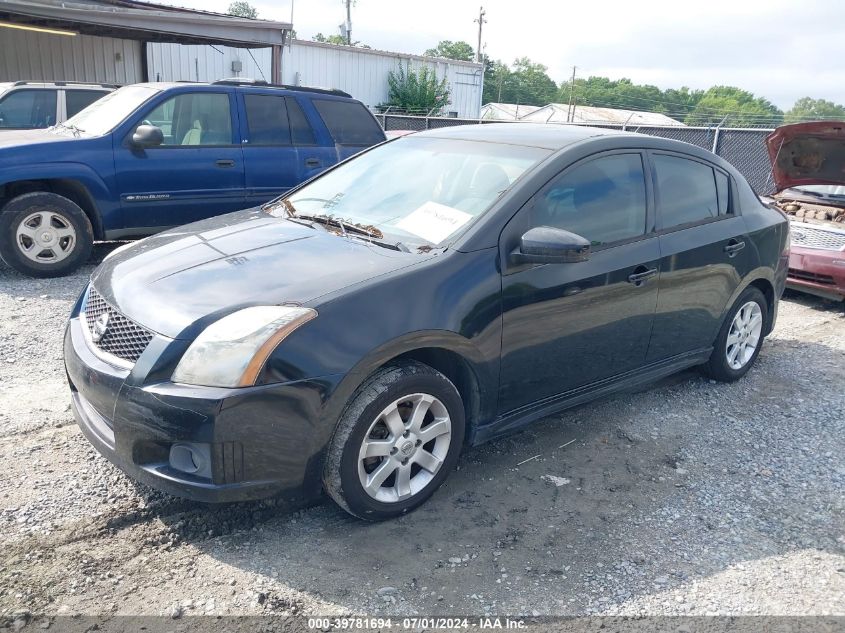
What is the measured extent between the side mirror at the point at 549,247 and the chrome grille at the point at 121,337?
5.46 ft

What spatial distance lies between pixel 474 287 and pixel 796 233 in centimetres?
583

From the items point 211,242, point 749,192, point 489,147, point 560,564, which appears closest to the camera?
point 560,564

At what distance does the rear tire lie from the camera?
187 inches

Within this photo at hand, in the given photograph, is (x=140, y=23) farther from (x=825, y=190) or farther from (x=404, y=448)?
(x=404, y=448)

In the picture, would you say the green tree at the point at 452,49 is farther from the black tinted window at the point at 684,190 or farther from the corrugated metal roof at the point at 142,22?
the black tinted window at the point at 684,190

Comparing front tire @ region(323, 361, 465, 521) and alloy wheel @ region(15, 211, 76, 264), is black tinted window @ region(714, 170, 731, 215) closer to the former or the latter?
front tire @ region(323, 361, 465, 521)

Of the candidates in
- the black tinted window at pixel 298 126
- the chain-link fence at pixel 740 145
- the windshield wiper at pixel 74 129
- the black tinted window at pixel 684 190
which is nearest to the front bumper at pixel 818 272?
the black tinted window at pixel 684 190

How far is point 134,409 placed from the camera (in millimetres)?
2664

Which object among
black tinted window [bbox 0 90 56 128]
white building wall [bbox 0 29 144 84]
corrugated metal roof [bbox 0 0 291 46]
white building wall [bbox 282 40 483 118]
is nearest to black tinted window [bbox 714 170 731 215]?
black tinted window [bbox 0 90 56 128]

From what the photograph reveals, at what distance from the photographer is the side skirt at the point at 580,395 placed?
134 inches

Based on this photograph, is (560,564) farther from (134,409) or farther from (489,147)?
(489,147)

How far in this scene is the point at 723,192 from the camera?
458cm

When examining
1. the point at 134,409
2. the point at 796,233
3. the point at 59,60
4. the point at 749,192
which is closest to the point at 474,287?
the point at 134,409

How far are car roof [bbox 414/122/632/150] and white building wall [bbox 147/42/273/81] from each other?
1397 centimetres
